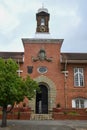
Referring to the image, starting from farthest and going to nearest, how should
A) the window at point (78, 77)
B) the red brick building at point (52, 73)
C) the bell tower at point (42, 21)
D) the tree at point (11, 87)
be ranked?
1. the bell tower at point (42, 21)
2. the window at point (78, 77)
3. the red brick building at point (52, 73)
4. the tree at point (11, 87)

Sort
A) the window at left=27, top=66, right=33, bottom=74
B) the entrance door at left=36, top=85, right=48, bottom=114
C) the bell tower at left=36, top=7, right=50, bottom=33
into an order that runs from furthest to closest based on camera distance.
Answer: the bell tower at left=36, top=7, right=50, bottom=33
the window at left=27, top=66, right=33, bottom=74
the entrance door at left=36, top=85, right=48, bottom=114

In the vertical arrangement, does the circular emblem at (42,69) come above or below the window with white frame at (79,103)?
above

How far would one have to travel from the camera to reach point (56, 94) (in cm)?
3188

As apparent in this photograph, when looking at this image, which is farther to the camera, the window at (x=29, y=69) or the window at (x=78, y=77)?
the window at (x=29, y=69)

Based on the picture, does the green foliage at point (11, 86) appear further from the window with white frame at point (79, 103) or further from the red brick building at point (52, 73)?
the window with white frame at point (79, 103)

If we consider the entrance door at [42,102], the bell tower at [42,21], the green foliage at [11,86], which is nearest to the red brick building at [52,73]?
the entrance door at [42,102]

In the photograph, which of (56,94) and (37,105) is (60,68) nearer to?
(56,94)

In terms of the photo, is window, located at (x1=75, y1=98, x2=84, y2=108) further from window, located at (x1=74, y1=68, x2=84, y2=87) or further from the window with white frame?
window, located at (x1=74, y1=68, x2=84, y2=87)

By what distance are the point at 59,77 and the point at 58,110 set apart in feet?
17.3

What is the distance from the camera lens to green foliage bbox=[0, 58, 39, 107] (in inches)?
750

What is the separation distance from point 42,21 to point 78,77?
8.90 meters

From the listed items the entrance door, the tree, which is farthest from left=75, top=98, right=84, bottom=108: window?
the tree

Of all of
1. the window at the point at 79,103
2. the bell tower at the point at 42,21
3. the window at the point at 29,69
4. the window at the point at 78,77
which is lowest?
the window at the point at 79,103

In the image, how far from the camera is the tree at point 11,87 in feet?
62.5
